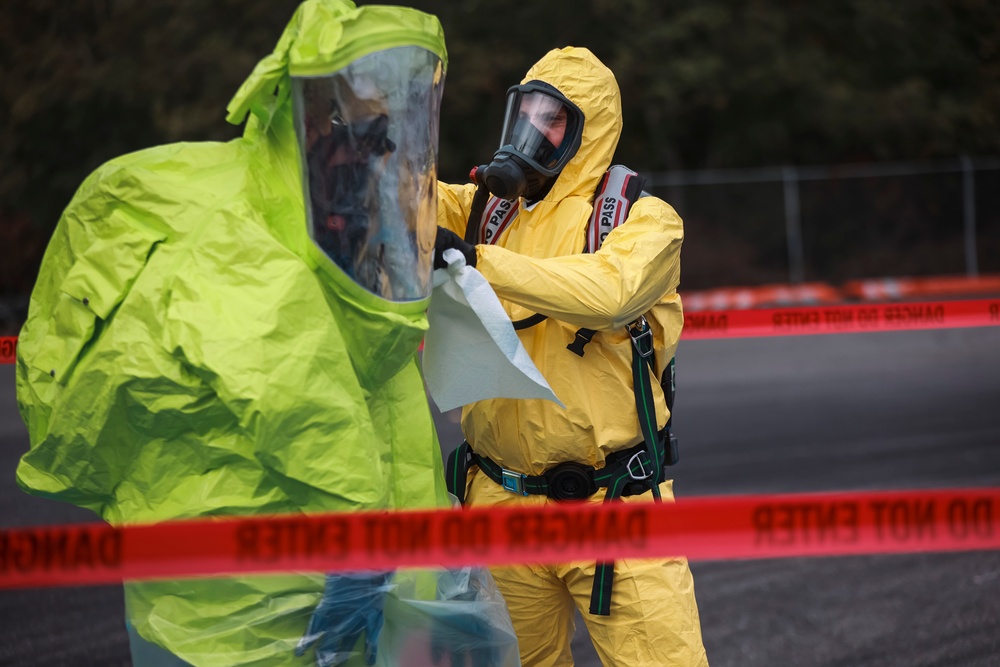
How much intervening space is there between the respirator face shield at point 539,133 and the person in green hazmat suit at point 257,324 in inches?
25.1

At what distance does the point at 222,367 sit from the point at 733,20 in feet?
48.0

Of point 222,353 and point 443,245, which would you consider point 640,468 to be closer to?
point 443,245

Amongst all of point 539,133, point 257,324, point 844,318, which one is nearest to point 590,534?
point 257,324

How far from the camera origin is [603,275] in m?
2.76

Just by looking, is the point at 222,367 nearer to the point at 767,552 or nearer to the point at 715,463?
the point at 767,552

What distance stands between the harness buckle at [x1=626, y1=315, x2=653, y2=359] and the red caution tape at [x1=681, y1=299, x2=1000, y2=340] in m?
2.05

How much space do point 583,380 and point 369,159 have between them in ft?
3.20

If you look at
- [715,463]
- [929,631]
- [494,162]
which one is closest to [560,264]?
[494,162]

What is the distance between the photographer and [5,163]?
13742mm

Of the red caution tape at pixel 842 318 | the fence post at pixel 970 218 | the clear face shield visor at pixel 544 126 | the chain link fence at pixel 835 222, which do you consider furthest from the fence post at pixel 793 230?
the clear face shield visor at pixel 544 126

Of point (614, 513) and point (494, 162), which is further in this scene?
point (494, 162)

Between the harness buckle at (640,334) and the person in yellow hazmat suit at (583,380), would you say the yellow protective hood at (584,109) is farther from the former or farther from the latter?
the harness buckle at (640,334)

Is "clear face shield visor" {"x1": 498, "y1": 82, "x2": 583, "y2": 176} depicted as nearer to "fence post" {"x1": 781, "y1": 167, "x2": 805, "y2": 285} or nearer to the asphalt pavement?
the asphalt pavement

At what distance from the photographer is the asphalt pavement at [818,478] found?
467 cm
